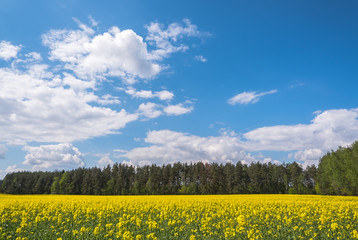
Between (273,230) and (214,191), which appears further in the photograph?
(214,191)

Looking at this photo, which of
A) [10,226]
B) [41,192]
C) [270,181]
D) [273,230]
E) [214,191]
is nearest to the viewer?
[273,230]

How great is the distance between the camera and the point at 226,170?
81.4m

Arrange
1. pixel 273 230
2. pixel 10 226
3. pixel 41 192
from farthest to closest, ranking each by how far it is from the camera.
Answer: pixel 41 192, pixel 10 226, pixel 273 230

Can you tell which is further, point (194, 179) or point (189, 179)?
point (189, 179)

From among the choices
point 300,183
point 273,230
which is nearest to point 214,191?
point 300,183

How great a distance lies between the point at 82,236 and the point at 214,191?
75.6 metres

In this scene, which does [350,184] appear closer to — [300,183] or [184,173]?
[300,183]

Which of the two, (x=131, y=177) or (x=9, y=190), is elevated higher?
(x=131, y=177)

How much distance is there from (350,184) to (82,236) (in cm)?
6710

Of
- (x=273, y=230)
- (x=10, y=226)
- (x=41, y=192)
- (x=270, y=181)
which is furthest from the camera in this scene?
(x=41, y=192)

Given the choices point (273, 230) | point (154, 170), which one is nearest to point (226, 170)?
point (154, 170)

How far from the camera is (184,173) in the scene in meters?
86.2

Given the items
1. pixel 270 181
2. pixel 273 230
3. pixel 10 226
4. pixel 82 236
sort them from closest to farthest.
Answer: pixel 82 236
pixel 273 230
pixel 10 226
pixel 270 181

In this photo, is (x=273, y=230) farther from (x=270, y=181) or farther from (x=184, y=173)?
(x=270, y=181)
